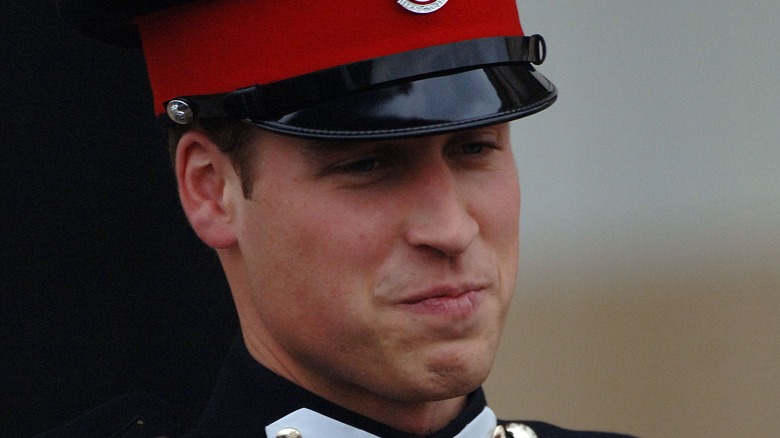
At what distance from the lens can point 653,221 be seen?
5.59 metres

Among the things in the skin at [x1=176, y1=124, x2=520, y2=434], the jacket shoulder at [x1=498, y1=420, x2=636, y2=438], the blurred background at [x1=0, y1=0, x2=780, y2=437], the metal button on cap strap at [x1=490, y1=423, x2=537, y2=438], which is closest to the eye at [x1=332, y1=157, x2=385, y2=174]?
the skin at [x1=176, y1=124, x2=520, y2=434]

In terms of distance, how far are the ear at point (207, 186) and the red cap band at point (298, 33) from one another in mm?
101

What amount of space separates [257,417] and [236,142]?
490 mm

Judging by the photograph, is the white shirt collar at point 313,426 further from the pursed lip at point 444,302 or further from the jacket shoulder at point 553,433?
the jacket shoulder at point 553,433

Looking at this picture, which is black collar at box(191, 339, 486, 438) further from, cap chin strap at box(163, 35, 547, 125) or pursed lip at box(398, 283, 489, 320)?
cap chin strap at box(163, 35, 547, 125)

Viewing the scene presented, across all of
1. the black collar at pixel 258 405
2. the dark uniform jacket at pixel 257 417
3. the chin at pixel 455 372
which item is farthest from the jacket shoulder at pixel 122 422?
the chin at pixel 455 372

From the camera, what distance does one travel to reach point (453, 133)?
255cm

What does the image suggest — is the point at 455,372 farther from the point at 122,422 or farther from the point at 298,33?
the point at 122,422

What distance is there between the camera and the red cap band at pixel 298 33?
256 centimetres

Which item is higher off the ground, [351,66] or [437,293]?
[351,66]

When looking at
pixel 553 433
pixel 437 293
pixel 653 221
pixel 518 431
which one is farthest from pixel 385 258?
pixel 653 221

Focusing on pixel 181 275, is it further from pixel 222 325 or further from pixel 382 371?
pixel 382 371

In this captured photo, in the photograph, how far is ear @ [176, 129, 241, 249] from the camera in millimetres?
2705

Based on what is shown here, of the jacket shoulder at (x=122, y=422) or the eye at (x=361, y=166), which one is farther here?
the jacket shoulder at (x=122, y=422)
